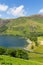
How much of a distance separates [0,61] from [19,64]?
8.57 feet

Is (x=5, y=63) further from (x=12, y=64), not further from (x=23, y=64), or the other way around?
(x=23, y=64)

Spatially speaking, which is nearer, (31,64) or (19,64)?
(19,64)

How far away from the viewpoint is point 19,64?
23.4m

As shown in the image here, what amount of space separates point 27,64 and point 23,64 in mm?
1013

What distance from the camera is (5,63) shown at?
22.6m

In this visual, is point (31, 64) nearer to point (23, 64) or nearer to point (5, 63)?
point (23, 64)

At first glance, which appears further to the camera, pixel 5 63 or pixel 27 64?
pixel 27 64

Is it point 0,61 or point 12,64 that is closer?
point 12,64

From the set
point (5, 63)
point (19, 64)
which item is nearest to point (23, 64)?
point (19, 64)

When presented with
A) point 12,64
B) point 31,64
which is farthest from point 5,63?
point 31,64

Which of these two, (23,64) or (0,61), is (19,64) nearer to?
(23,64)

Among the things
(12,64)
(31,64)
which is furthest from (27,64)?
(12,64)

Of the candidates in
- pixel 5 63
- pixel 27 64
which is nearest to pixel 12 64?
pixel 5 63

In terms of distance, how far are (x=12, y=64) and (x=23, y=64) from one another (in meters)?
1.77
